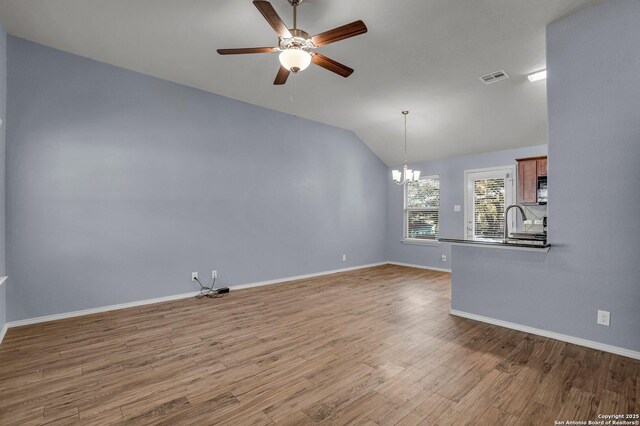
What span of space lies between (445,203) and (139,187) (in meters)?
5.81

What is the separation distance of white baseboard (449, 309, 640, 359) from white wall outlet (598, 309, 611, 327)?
0.19 meters

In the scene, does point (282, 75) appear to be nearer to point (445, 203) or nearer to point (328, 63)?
point (328, 63)

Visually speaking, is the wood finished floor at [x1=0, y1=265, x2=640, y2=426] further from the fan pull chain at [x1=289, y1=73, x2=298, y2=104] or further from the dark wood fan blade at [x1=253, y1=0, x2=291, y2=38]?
the fan pull chain at [x1=289, y1=73, x2=298, y2=104]

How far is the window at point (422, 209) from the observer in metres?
6.93

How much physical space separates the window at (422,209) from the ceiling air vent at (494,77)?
2914 mm

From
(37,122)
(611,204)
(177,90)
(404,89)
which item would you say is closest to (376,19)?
(404,89)

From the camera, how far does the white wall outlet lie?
2.67 meters

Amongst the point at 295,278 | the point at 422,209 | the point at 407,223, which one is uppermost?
the point at 422,209

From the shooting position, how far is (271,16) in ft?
7.04

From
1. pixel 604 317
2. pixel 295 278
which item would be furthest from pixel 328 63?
pixel 295 278

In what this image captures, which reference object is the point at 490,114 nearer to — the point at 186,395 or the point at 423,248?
the point at 423,248

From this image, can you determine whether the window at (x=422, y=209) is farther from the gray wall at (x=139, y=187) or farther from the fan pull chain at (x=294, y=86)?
the fan pull chain at (x=294, y=86)

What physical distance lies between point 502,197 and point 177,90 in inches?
237

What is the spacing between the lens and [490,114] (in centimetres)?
496
